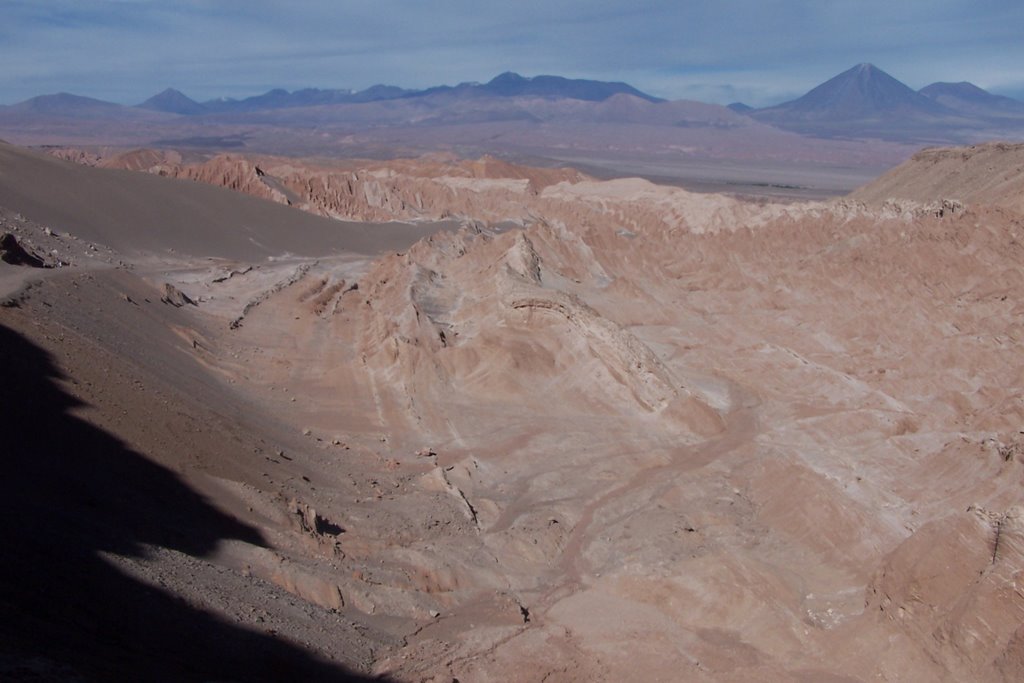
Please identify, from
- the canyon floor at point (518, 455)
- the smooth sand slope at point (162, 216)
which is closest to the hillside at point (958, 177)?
the canyon floor at point (518, 455)

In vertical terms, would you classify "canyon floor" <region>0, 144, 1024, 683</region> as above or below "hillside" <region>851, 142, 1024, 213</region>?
below

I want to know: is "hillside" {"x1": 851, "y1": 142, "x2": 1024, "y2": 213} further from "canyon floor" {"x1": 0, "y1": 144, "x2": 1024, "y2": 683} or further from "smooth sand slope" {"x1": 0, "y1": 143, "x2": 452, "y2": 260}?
"smooth sand slope" {"x1": 0, "y1": 143, "x2": 452, "y2": 260}

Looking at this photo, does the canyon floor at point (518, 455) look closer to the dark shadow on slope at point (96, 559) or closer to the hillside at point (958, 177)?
the dark shadow on slope at point (96, 559)

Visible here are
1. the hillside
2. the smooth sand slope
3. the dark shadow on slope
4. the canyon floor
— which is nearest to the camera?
the dark shadow on slope

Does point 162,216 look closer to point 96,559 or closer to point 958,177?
point 96,559

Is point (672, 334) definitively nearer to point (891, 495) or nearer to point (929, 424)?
point (929, 424)


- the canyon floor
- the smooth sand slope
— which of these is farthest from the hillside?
the smooth sand slope
